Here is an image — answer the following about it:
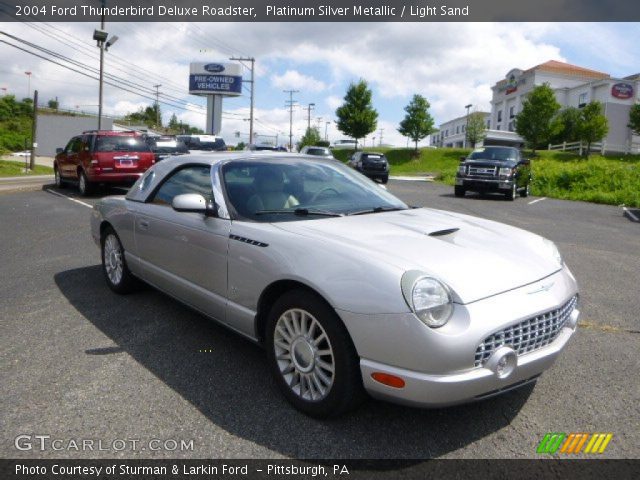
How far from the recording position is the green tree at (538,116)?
47344 millimetres

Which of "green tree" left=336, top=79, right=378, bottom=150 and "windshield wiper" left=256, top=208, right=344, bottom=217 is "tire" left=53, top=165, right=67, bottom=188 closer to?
"windshield wiper" left=256, top=208, right=344, bottom=217

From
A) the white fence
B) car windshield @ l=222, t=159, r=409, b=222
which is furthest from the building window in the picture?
car windshield @ l=222, t=159, r=409, b=222

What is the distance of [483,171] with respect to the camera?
17516mm

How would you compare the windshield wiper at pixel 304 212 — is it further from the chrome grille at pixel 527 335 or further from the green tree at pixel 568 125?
the green tree at pixel 568 125

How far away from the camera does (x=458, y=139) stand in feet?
294

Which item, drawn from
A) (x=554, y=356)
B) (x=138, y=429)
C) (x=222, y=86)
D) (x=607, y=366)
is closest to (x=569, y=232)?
(x=607, y=366)

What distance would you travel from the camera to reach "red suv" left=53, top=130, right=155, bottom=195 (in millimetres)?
13938

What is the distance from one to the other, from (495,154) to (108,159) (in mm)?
12553

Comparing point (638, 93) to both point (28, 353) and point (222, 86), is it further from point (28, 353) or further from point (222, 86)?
point (28, 353)

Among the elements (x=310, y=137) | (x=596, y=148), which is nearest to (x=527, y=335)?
(x=596, y=148)

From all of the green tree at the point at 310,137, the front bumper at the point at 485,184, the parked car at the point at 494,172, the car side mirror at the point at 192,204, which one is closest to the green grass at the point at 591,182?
the parked car at the point at 494,172

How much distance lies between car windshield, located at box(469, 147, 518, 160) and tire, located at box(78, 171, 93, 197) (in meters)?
12.4

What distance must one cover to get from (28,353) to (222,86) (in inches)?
2980

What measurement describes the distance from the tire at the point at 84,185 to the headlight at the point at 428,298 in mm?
13416
